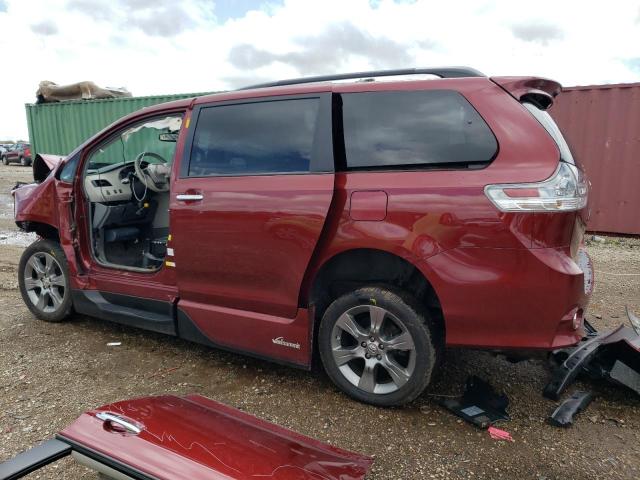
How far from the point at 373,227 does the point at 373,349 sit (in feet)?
2.32

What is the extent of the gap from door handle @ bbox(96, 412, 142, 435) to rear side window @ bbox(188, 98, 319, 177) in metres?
1.60

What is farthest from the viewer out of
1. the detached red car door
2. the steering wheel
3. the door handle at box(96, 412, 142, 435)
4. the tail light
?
the steering wheel

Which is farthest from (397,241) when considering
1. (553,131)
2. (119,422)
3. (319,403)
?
(119,422)

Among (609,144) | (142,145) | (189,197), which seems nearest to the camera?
(189,197)

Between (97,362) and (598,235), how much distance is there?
820 cm

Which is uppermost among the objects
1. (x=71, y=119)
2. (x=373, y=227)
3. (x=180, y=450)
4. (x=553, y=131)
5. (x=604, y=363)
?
(x=71, y=119)

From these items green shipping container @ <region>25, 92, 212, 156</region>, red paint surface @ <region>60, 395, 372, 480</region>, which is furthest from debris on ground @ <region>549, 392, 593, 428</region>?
green shipping container @ <region>25, 92, 212, 156</region>

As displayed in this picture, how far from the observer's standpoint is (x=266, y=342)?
2928mm

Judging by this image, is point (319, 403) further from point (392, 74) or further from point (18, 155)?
point (18, 155)

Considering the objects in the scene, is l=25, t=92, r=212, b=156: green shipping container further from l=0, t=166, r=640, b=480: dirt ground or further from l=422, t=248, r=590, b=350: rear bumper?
l=422, t=248, r=590, b=350: rear bumper

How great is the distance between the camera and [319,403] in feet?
9.37

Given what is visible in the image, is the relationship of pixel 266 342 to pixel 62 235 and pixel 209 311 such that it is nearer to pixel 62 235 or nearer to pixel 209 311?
pixel 209 311

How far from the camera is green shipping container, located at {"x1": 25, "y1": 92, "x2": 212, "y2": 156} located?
11.8m

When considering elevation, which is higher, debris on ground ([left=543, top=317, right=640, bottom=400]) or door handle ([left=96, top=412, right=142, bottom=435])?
door handle ([left=96, top=412, right=142, bottom=435])
